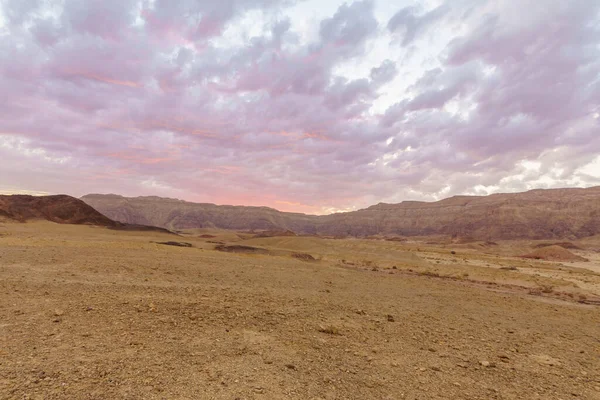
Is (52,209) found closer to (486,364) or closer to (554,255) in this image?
(486,364)

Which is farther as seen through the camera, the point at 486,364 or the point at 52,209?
the point at 52,209

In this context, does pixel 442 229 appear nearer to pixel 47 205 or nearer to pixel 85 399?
pixel 47 205

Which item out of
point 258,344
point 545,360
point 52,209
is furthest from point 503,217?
point 52,209

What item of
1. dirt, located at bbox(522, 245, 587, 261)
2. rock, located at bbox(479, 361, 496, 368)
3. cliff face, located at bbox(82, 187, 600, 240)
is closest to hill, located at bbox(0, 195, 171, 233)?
rock, located at bbox(479, 361, 496, 368)

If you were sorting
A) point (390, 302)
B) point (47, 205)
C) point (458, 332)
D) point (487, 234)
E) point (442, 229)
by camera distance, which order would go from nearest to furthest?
1. point (458, 332)
2. point (390, 302)
3. point (47, 205)
4. point (487, 234)
5. point (442, 229)

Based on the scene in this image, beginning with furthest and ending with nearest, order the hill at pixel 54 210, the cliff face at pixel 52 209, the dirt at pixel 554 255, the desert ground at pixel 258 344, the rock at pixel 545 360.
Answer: the hill at pixel 54 210
the cliff face at pixel 52 209
the dirt at pixel 554 255
the rock at pixel 545 360
the desert ground at pixel 258 344

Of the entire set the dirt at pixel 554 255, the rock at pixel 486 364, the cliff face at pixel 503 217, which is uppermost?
the cliff face at pixel 503 217

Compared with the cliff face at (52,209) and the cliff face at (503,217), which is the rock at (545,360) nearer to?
the cliff face at (52,209)

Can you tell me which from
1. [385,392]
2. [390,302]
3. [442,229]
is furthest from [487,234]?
[385,392]

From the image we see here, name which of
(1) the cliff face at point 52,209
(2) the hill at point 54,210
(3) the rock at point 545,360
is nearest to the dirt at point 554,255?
(3) the rock at point 545,360

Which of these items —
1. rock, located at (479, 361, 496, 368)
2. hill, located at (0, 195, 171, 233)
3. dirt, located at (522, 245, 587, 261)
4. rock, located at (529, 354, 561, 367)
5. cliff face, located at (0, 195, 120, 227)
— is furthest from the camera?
hill, located at (0, 195, 171, 233)

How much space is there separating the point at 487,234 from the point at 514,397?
479ft

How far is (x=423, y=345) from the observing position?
8570 mm

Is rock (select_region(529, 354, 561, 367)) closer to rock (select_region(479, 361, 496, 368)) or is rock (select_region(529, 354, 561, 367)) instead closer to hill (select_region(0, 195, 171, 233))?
rock (select_region(479, 361, 496, 368))
